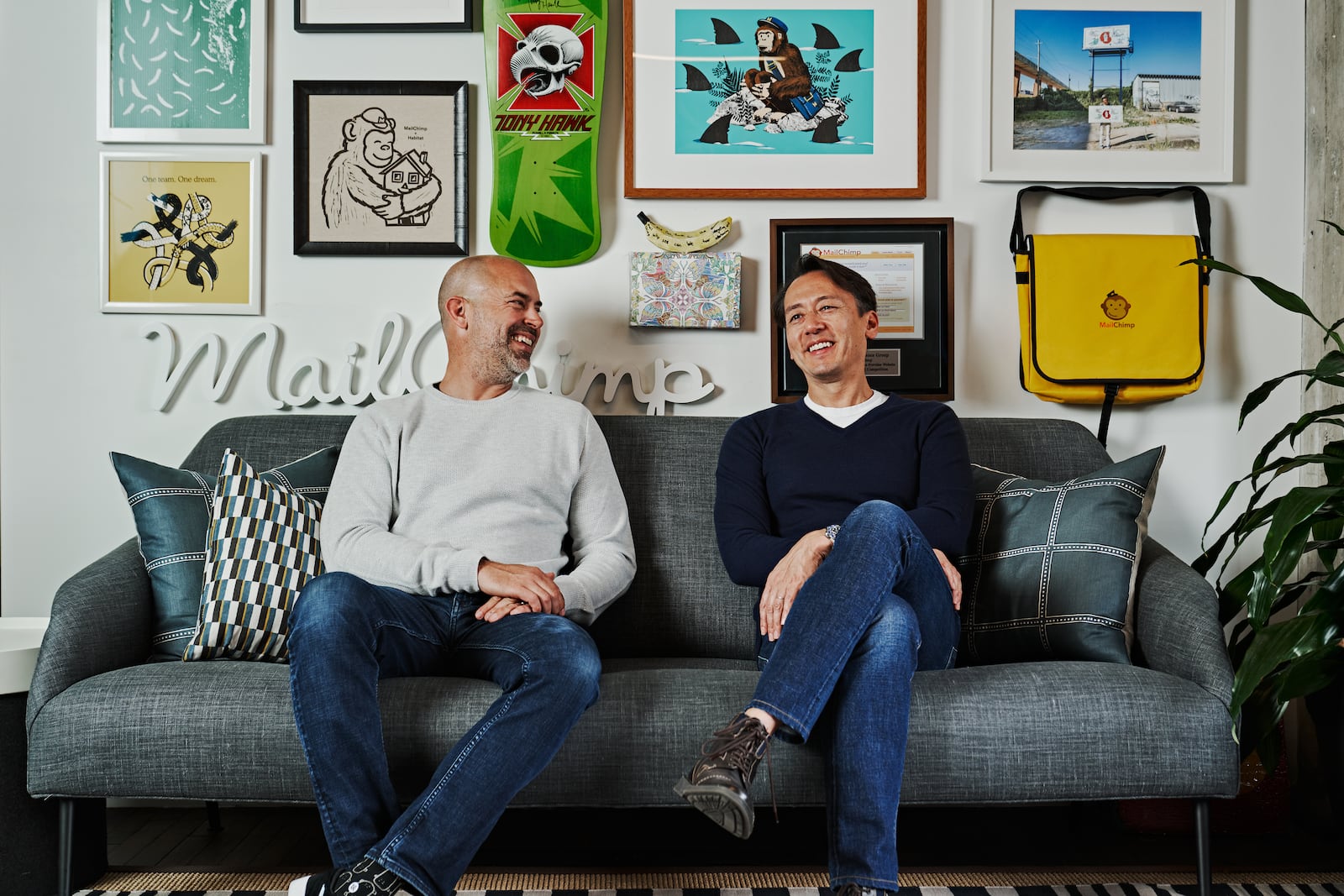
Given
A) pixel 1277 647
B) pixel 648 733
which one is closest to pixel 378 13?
pixel 648 733

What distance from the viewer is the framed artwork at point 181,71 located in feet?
8.11

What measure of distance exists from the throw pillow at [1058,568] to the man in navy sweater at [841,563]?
0.43ft

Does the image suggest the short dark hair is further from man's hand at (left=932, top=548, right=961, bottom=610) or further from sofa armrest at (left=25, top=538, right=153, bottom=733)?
sofa armrest at (left=25, top=538, right=153, bottom=733)

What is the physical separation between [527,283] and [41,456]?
51.4 inches

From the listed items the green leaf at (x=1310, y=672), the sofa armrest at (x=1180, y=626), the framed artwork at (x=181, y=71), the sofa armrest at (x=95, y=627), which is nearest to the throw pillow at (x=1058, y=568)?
the sofa armrest at (x=1180, y=626)

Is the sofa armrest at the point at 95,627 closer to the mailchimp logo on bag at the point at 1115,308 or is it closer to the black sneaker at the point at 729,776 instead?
the black sneaker at the point at 729,776

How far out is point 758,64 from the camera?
8.16 feet

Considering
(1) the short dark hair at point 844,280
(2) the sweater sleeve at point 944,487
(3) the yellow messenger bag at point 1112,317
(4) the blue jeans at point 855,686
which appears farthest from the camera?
(3) the yellow messenger bag at point 1112,317

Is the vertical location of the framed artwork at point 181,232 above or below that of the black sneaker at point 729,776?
above

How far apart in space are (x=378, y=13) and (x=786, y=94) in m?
1.00

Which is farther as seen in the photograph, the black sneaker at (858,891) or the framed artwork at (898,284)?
the framed artwork at (898,284)

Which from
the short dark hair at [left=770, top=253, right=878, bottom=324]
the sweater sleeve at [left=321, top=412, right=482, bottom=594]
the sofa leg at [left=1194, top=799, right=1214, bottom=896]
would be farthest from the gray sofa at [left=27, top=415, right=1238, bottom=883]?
the short dark hair at [left=770, top=253, right=878, bottom=324]

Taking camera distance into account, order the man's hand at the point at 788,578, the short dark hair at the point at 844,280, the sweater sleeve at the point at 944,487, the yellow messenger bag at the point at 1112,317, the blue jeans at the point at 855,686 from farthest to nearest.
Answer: the yellow messenger bag at the point at 1112,317 < the short dark hair at the point at 844,280 < the sweater sleeve at the point at 944,487 < the man's hand at the point at 788,578 < the blue jeans at the point at 855,686

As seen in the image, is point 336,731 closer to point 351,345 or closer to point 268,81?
point 351,345
